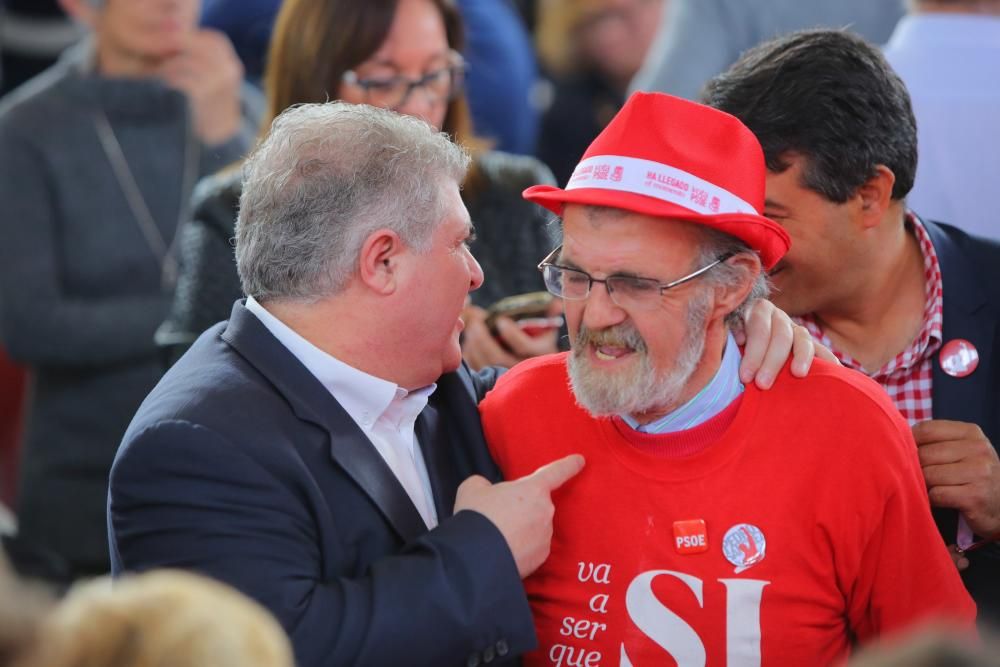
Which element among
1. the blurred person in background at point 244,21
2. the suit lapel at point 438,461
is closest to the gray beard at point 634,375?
the suit lapel at point 438,461

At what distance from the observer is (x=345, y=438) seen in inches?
106

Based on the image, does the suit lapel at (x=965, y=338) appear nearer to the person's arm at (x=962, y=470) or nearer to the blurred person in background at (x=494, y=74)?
the person's arm at (x=962, y=470)

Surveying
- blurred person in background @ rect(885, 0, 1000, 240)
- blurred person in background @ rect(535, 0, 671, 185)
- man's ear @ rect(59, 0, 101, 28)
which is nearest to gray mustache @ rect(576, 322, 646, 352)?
blurred person in background @ rect(885, 0, 1000, 240)

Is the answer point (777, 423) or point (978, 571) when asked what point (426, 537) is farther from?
point (978, 571)

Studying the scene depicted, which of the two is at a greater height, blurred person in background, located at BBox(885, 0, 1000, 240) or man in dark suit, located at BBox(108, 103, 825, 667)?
blurred person in background, located at BBox(885, 0, 1000, 240)

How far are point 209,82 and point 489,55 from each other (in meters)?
1.11

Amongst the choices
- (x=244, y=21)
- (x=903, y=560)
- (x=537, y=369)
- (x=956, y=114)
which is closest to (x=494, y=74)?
(x=244, y=21)

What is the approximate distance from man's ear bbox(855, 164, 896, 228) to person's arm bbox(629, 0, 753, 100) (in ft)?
5.23

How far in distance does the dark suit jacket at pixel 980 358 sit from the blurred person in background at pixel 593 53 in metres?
3.26

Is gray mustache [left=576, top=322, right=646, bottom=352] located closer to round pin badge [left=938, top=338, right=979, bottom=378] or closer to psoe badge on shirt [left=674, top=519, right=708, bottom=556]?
psoe badge on shirt [left=674, top=519, right=708, bottom=556]

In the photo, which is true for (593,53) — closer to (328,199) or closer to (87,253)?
(87,253)

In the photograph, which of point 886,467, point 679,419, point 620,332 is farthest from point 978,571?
point 620,332

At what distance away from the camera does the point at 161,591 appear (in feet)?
5.44

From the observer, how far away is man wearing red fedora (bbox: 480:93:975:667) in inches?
104
